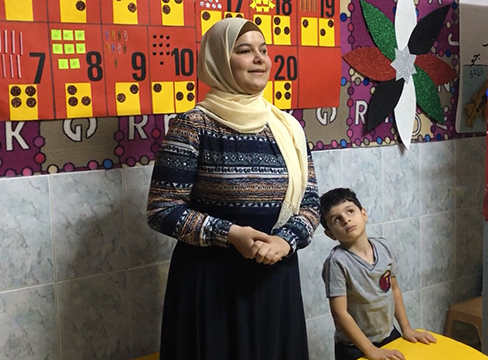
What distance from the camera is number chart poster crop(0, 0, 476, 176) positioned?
5.53 ft

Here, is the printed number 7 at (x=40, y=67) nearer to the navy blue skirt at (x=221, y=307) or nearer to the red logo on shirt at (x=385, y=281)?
the navy blue skirt at (x=221, y=307)

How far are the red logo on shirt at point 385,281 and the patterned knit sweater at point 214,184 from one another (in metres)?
0.42

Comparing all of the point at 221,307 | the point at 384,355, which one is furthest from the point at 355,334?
the point at 221,307

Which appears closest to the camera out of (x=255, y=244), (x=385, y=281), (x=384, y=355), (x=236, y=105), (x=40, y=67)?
(x=255, y=244)

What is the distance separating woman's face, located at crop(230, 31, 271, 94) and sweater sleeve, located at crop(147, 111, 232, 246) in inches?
6.5

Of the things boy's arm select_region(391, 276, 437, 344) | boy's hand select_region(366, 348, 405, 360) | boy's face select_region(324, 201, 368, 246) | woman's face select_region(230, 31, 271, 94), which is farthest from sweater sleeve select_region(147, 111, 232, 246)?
Result: boy's arm select_region(391, 276, 437, 344)

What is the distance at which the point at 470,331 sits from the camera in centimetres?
286

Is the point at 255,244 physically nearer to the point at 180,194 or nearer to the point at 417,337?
the point at 180,194

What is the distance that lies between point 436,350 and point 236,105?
1009 mm

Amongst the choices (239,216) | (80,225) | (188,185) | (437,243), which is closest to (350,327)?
(239,216)

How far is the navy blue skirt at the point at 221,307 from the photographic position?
155cm

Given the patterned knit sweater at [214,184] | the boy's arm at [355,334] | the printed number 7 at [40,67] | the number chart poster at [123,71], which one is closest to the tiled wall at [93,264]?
the number chart poster at [123,71]

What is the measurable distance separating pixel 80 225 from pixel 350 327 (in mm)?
868

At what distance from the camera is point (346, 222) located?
186cm
